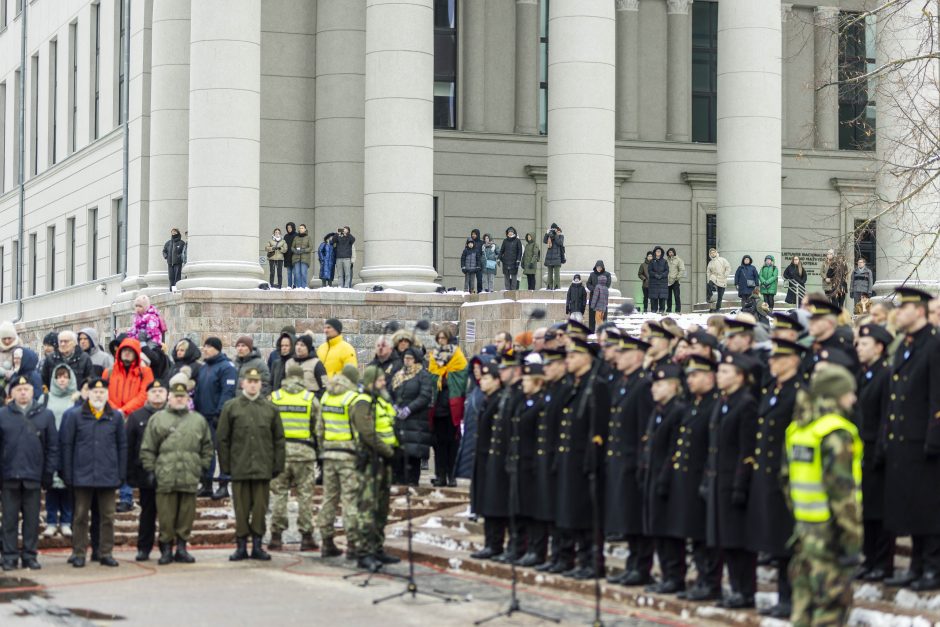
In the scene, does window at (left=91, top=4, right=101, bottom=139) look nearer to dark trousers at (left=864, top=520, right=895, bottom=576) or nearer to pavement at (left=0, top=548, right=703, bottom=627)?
pavement at (left=0, top=548, right=703, bottom=627)

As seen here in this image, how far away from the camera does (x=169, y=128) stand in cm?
4003

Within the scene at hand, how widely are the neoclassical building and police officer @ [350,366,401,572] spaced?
958 cm

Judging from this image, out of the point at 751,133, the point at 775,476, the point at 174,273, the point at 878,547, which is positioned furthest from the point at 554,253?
the point at 775,476

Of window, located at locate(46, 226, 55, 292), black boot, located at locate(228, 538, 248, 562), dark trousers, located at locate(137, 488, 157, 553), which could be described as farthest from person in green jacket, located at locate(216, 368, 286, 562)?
window, located at locate(46, 226, 55, 292)

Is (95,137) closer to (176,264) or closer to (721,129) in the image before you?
(176,264)

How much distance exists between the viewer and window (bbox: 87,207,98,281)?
164 ft

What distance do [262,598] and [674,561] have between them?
157 inches

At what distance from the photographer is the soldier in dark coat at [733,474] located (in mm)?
14328

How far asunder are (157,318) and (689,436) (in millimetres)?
13536

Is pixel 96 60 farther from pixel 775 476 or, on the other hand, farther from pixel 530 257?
pixel 775 476

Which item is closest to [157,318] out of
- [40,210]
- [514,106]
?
[514,106]

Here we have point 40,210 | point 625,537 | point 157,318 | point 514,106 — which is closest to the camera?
point 625,537

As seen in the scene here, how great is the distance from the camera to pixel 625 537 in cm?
1688

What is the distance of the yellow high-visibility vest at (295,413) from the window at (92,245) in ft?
101
